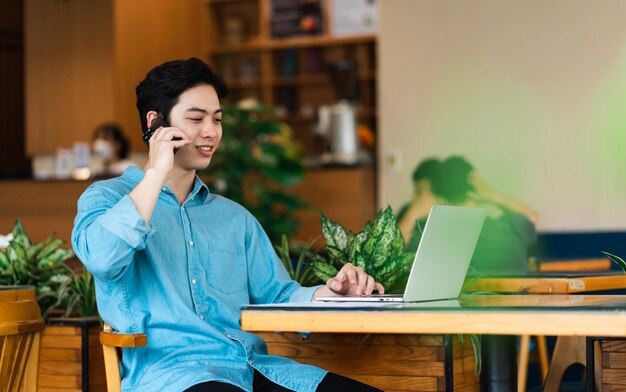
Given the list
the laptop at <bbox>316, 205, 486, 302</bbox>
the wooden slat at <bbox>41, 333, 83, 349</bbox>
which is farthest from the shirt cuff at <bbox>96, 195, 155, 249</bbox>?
the wooden slat at <bbox>41, 333, 83, 349</bbox>

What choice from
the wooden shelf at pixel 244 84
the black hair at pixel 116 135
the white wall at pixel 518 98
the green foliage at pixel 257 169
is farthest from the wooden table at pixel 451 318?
the wooden shelf at pixel 244 84

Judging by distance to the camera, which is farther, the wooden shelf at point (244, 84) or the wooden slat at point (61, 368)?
the wooden shelf at point (244, 84)

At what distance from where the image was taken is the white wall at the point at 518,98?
594 cm

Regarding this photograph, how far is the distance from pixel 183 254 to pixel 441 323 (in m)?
0.84

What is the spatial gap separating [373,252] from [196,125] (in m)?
0.64

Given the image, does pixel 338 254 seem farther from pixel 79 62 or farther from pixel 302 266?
pixel 79 62

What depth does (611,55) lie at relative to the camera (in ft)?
19.3

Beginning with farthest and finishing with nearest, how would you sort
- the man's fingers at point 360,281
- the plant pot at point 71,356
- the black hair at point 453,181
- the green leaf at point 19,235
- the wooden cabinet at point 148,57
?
the wooden cabinet at point 148,57, the black hair at point 453,181, the green leaf at point 19,235, the plant pot at point 71,356, the man's fingers at point 360,281

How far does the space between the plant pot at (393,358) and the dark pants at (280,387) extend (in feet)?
1.55

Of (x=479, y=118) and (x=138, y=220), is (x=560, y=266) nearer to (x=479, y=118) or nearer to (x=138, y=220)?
(x=479, y=118)

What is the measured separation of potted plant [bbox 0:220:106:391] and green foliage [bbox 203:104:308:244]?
336 cm

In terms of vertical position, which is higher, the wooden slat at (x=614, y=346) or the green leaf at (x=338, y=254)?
the green leaf at (x=338, y=254)

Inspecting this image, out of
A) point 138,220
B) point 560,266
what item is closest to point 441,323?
point 138,220

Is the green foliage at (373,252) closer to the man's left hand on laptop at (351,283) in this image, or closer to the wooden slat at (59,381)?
the man's left hand on laptop at (351,283)
